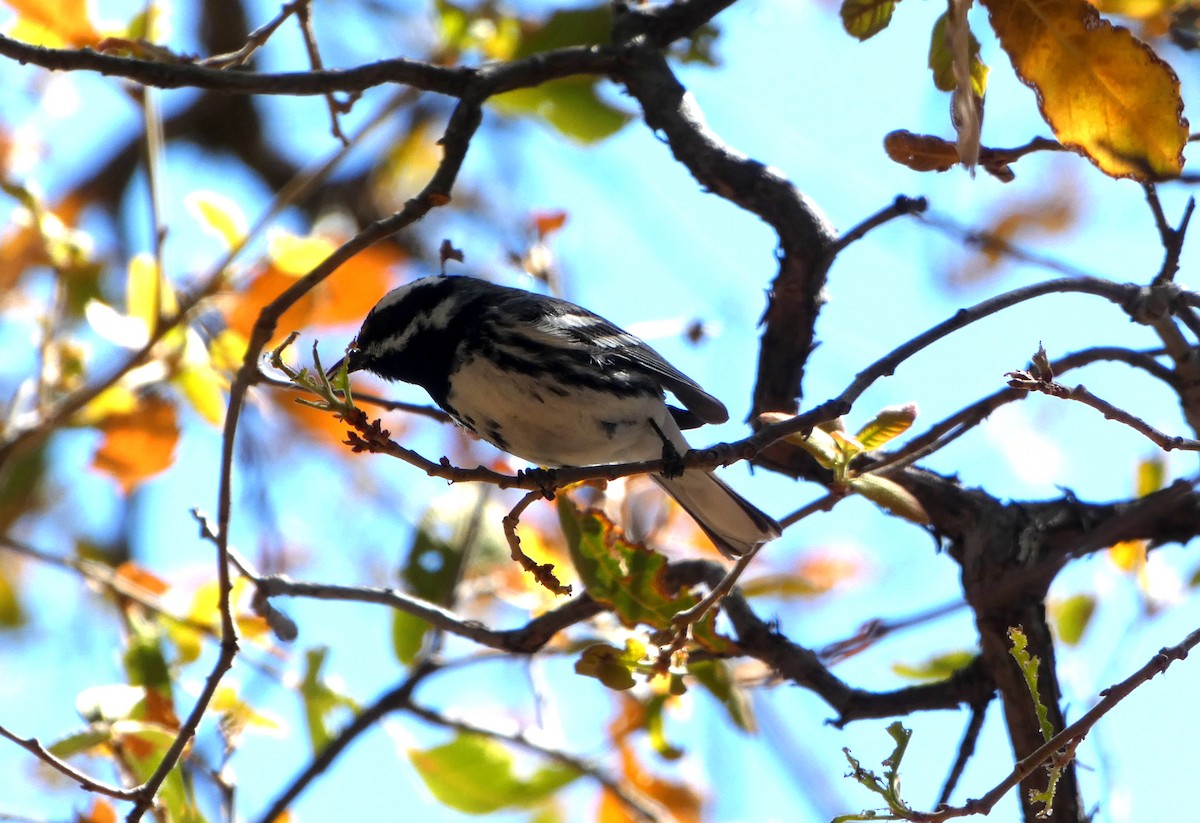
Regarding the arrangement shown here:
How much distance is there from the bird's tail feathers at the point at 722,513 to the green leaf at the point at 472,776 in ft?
2.36

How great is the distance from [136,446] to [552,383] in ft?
3.27

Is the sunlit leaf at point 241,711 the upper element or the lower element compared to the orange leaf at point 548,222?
lower

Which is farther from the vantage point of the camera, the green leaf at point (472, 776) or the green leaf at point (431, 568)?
the green leaf at point (431, 568)

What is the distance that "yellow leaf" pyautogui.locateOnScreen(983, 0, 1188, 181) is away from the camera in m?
1.70

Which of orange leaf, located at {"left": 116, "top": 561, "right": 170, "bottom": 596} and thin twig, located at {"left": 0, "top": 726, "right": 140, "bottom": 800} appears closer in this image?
thin twig, located at {"left": 0, "top": 726, "right": 140, "bottom": 800}

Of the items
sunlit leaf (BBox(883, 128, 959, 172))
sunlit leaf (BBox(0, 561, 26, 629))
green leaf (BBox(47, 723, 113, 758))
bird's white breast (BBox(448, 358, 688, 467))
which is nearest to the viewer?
sunlit leaf (BBox(883, 128, 959, 172))

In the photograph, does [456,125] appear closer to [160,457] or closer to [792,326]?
[792,326]

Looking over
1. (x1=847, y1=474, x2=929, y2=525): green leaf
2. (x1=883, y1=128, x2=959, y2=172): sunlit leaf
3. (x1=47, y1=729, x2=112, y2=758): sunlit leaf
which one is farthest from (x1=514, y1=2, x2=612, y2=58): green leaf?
(x1=47, y1=729, x2=112, y2=758): sunlit leaf

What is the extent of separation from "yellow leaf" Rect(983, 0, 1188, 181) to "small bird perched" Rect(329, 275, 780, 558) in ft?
3.63

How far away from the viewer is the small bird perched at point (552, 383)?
273 centimetres

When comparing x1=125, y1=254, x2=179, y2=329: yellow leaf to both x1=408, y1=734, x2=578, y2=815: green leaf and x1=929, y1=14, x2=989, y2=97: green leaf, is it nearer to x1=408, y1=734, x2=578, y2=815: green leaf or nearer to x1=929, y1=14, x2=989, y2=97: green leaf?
x1=408, y1=734, x2=578, y2=815: green leaf

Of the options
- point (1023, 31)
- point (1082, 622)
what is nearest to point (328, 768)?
point (1082, 622)

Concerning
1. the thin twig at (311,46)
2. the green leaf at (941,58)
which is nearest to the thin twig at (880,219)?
the green leaf at (941,58)

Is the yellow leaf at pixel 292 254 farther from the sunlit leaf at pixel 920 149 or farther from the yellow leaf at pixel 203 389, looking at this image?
the sunlit leaf at pixel 920 149
